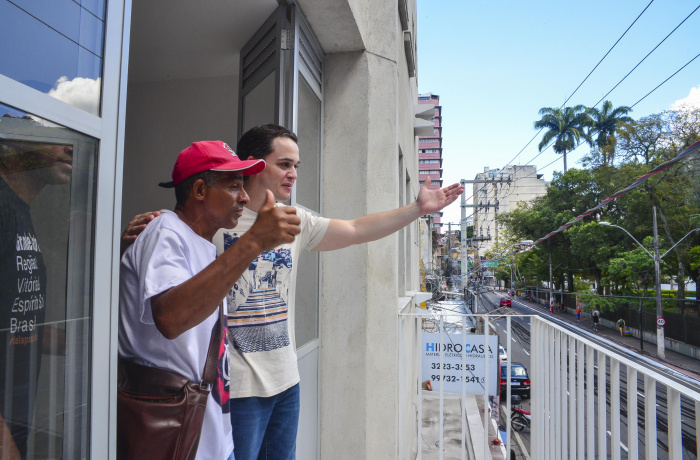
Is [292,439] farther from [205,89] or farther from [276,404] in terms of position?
[205,89]

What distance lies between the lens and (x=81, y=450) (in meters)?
1.05

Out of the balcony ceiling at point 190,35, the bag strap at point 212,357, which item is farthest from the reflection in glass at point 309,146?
the bag strap at point 212,357

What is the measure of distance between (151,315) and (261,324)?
2.14 ft

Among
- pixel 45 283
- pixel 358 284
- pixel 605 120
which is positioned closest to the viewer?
pixel 45 283

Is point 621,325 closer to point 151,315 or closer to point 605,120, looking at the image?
point 605,120

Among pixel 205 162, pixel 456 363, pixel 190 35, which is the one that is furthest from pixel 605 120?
pixel 205 162

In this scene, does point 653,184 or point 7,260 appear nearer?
point 7,260

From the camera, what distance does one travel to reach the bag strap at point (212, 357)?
1118 mm

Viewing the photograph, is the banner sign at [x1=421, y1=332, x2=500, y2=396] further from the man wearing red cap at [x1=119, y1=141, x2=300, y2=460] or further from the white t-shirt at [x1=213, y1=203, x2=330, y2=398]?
the man wearing red cap at [x1=119, y1=141, x2=300, y2=460]

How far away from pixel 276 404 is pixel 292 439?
0.19 meters

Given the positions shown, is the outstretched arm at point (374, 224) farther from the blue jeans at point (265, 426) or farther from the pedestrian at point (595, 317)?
the pedestrian at point (595, 317)

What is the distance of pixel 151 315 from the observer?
104cm

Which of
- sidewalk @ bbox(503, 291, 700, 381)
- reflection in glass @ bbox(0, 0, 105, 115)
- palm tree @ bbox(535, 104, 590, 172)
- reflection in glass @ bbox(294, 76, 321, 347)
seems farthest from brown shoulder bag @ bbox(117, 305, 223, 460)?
Result: palm tree @ bbox(535, 104, 590, 172)

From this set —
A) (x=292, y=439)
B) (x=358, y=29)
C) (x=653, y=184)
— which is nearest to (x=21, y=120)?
(x=292, y=439)
